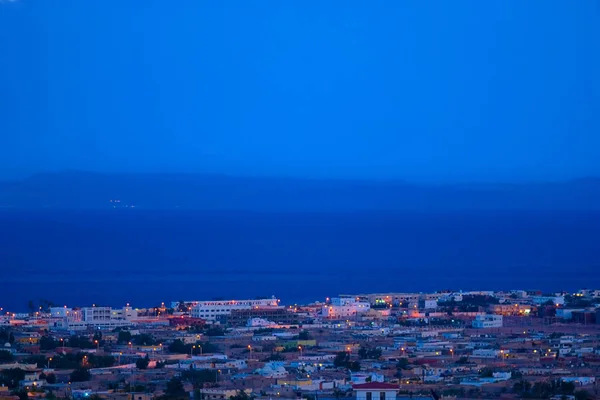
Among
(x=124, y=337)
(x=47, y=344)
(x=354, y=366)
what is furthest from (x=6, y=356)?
(x=354, y=366)

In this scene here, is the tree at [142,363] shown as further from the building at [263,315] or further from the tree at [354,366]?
the building at [263,315]

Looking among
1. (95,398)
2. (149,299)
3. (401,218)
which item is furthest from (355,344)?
(401,218)

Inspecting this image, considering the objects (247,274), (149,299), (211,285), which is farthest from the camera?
(247,274)

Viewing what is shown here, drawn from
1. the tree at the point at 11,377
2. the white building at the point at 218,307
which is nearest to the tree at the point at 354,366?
the tree at the point at 11,377

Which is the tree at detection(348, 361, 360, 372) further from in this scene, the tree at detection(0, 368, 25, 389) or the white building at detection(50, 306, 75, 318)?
the white building at detection(50, 306, 75, 318)

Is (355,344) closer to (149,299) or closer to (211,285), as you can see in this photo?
(149,299)

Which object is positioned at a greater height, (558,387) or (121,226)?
(121,226)
